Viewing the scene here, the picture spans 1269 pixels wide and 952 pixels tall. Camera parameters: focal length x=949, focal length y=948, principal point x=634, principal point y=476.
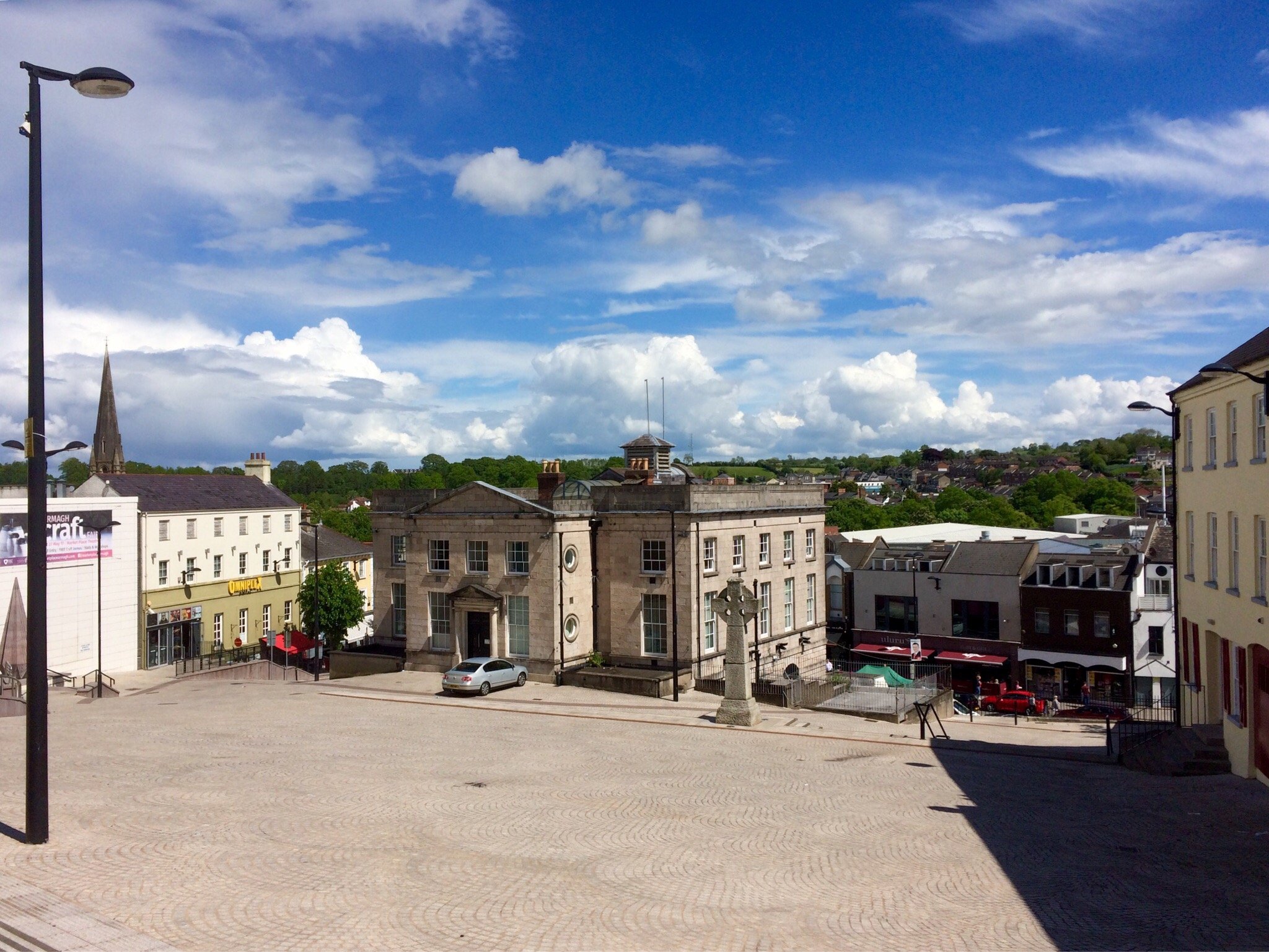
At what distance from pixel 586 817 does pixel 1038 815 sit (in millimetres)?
8290

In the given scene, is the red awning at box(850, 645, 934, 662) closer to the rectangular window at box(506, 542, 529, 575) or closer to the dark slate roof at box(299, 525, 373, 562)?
the rectangular window at box(506, 542, 529, 575)

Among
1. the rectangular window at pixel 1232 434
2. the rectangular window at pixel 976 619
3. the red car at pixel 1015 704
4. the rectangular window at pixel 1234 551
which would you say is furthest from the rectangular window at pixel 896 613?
the rectangular window at pixel 1232 434

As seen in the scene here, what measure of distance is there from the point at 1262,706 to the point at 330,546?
62.5 meters

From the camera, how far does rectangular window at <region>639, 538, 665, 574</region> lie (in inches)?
1489

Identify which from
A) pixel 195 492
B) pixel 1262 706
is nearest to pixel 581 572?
pixel 1262 706

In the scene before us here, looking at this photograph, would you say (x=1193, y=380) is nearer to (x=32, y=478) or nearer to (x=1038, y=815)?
(x=1038, y=815)

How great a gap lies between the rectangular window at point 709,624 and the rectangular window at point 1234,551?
19353 millimetres

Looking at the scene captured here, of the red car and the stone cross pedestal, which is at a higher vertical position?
the stone cross pedestal

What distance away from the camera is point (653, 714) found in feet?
100

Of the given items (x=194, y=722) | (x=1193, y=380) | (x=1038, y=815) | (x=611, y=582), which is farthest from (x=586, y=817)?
(x=611, y=582)

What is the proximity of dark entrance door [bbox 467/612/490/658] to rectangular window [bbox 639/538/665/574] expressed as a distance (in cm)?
679

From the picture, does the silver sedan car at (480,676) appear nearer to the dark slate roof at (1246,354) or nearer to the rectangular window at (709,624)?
the rectangular window at (709,624)

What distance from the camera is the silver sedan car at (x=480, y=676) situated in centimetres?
3378

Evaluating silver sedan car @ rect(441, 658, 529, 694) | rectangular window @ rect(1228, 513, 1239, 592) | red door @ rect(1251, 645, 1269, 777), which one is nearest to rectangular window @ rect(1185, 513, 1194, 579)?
rectangular window @ rect(1228, 513, 1239, 592)
